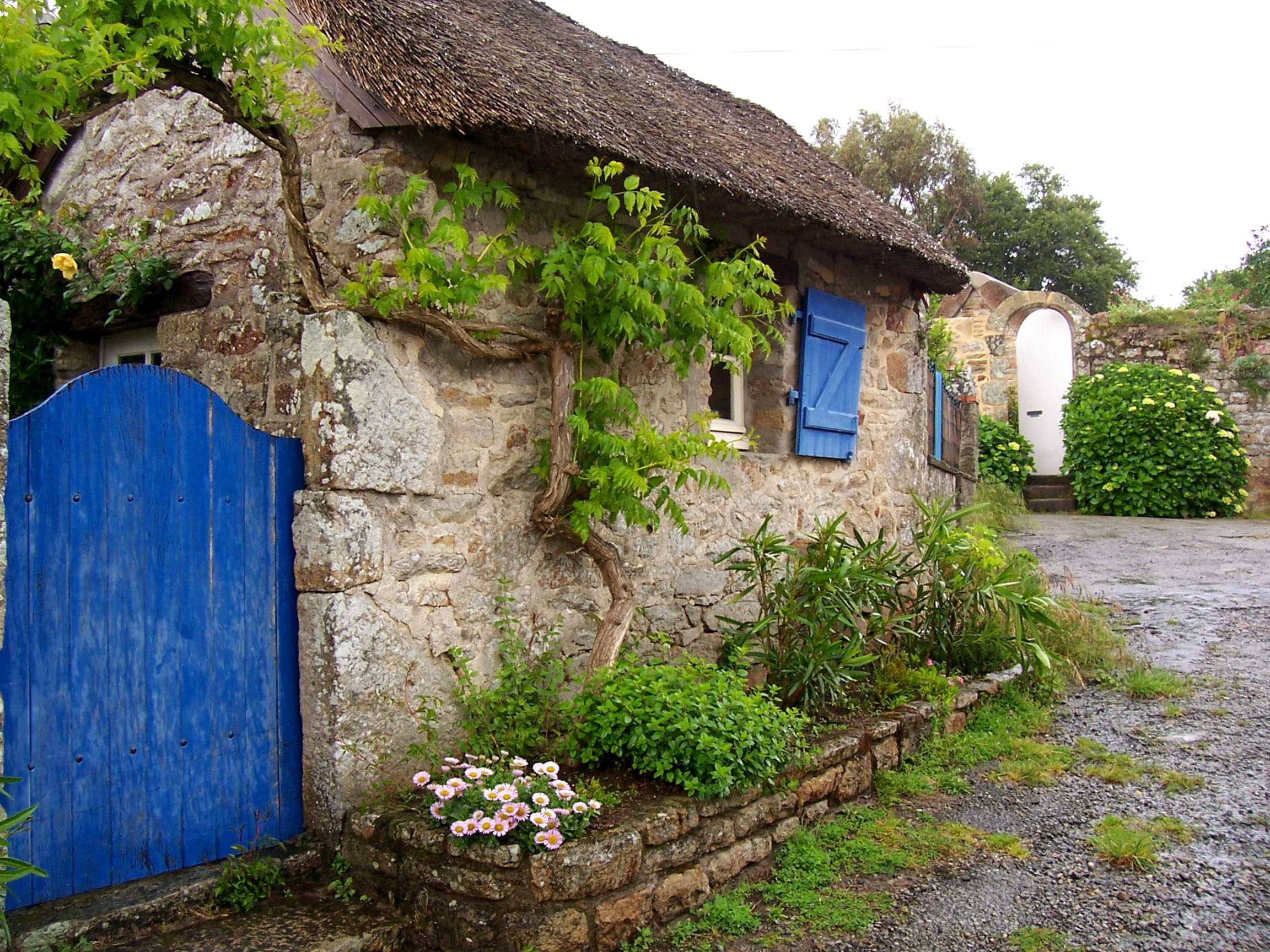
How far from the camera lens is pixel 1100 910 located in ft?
11.2

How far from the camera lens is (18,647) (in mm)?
2861

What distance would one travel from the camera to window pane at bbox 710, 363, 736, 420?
5477 mm

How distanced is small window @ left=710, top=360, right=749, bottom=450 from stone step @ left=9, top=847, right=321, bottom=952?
127 inches

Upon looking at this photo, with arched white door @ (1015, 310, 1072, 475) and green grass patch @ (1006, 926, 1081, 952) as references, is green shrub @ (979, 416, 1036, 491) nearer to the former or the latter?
arched white door @ (1015, 310, 1072, 475)

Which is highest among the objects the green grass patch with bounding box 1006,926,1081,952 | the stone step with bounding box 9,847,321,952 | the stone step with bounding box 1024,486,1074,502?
the stone step with bounding box 1024,486,1074,502

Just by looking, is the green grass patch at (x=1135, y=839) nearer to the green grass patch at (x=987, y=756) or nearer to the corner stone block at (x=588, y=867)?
the green grass patch at (x=987, y=756)

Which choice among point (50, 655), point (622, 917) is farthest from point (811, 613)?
point (50, 655)

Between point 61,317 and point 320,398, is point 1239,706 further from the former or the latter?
point 61,317

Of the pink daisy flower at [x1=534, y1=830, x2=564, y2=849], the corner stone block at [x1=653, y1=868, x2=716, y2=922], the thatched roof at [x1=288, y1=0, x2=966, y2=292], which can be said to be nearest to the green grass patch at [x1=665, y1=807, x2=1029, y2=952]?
the corner stone block at [x1=653, y1=868, x2=716, y2=922]

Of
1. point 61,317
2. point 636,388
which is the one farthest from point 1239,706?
point 61,317

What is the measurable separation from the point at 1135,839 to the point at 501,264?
337 centimetres

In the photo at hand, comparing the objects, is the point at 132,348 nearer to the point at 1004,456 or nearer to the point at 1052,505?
the point at 1004,456

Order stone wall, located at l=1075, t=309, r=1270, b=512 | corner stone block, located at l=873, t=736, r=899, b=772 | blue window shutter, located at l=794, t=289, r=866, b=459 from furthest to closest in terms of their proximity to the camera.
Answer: stone wall, located at l=1075, t=309, r=1270, b=512 < blue window shutter, located at l=794, t=289, r=866, b=459 < corner stone block, located at l=873, t=736, r=899, b=772

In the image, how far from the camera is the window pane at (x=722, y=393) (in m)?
5.48
